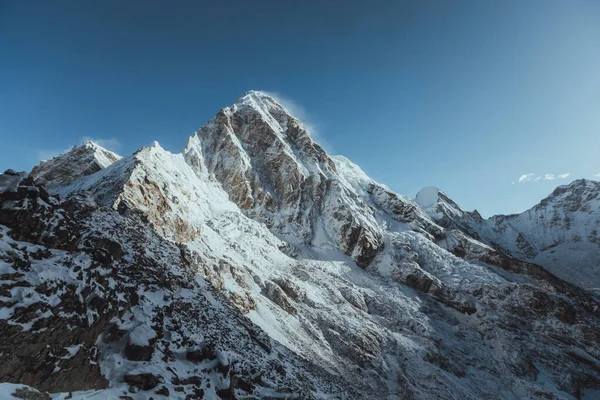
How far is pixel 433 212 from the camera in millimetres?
128375

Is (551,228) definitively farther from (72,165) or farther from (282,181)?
(72,165)

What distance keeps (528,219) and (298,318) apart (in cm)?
15377

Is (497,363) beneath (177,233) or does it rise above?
beneath

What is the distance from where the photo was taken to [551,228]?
140 m

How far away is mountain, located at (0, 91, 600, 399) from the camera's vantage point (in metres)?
12.4

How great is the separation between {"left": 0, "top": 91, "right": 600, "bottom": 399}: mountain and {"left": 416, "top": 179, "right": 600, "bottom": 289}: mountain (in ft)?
142

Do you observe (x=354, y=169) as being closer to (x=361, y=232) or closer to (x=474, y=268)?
(x=361, y=232)

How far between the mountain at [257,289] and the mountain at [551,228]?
4340cm

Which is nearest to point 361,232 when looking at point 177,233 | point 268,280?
point 268,280

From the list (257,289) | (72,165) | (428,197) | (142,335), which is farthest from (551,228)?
(72,165)

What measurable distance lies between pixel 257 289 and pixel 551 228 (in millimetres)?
150134

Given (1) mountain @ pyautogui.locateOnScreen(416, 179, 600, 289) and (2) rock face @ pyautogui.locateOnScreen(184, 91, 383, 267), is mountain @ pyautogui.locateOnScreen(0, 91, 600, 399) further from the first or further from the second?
(1) mountain @ pyautogui.locateOnScreen(416, 179, 600, 289)

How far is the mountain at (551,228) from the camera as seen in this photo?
112 meters

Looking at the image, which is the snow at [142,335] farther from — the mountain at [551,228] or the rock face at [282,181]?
the mountain at [551,228]
